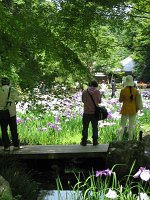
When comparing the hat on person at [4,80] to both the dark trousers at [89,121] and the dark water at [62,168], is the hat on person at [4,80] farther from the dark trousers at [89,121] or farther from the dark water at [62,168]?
the dark trousers at [89,121]

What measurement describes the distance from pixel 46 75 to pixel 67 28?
0.86 m

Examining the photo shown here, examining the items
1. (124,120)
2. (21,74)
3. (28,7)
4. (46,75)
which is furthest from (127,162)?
(28,7)

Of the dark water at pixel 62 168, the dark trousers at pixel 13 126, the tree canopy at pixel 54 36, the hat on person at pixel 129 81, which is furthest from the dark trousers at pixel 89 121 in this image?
the tree canopy at pixel 54 36

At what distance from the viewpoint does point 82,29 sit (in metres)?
6.70

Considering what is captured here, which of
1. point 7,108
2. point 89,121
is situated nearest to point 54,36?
point 7,108

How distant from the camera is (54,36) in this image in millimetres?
6031

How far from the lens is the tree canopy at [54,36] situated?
5.66m

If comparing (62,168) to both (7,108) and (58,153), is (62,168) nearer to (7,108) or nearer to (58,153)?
(58,153)

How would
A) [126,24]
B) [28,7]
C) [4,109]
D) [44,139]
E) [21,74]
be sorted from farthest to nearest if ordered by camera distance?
[44,139]
[4,109]
[126,24]
[28,7]
[21,74]

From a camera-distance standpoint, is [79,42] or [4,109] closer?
[79,42]

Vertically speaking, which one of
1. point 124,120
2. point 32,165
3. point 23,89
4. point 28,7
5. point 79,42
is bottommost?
point 32,165

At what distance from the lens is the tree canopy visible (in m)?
5.66

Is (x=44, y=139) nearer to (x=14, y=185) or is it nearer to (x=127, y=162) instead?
(x=127, y=162)

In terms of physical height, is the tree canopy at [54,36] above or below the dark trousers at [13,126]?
above
